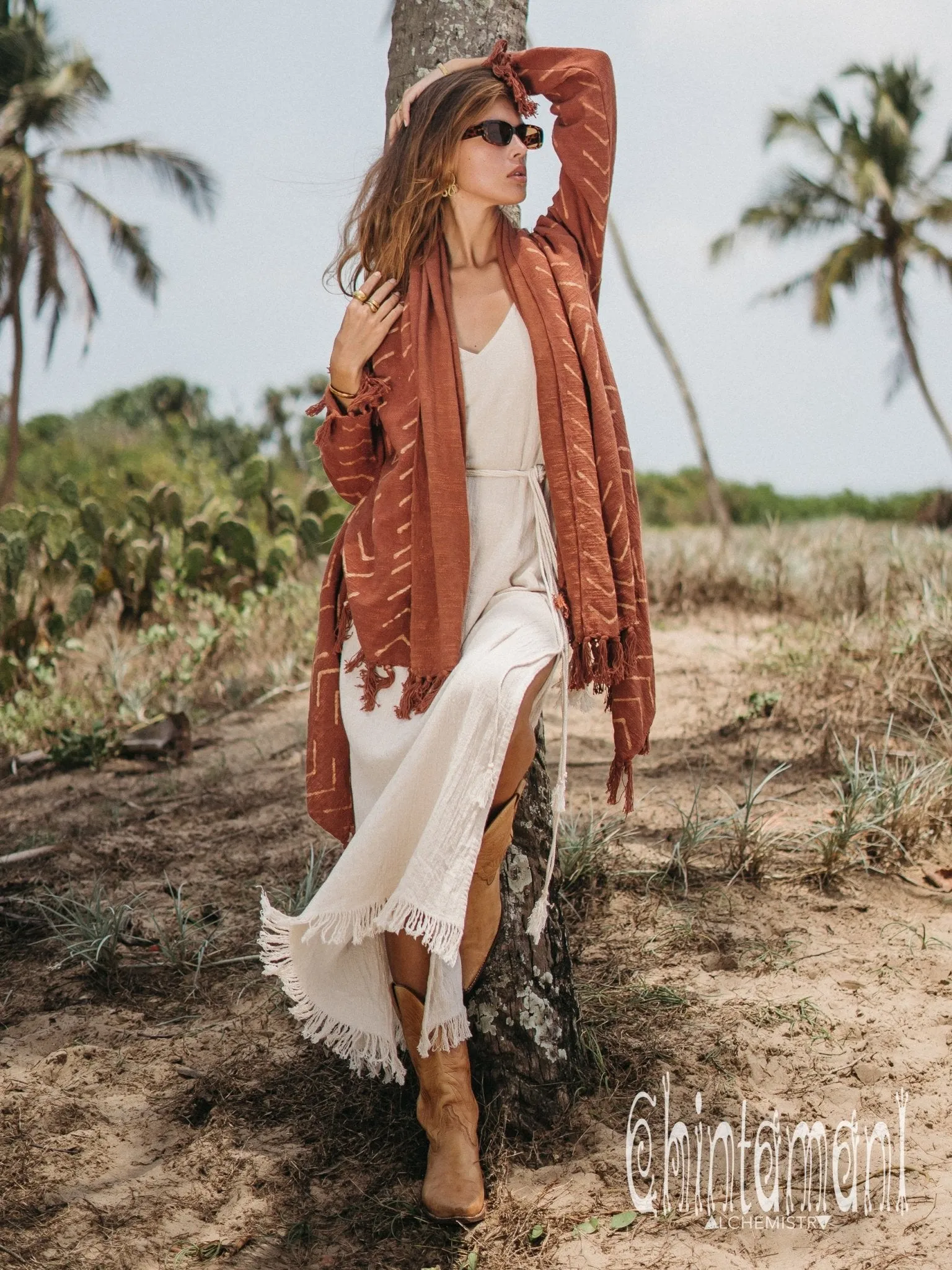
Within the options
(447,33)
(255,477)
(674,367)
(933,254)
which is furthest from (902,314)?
(447,33)

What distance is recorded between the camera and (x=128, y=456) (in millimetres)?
18938

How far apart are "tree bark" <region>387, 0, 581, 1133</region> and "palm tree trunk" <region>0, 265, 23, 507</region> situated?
20245 millimetres

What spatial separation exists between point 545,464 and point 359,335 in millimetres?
514

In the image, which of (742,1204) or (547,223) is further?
(547,223)

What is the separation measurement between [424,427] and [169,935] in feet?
6.59

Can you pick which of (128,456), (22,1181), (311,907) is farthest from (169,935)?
(128,456)

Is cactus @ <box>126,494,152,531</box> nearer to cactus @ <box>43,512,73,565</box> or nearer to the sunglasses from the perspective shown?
cactus @ <box>43,512,73,565</box>

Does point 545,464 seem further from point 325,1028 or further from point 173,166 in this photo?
point 173,166

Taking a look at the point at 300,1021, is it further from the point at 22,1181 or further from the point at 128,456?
the point at 128,456

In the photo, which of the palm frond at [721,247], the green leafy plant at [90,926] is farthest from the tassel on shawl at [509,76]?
the palm frond at [721,247]

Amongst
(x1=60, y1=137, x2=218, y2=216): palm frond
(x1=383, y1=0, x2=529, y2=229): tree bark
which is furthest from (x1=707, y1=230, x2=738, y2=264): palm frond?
(x1=383, y1=0, x2=529, y2=229): tree bark

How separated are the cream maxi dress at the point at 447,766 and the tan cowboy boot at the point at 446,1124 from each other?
0.17 ft

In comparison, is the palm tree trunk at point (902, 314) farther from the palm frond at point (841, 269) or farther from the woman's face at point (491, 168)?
the woman's face at point (491, 168)

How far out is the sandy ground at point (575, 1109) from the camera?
2.64 metres
